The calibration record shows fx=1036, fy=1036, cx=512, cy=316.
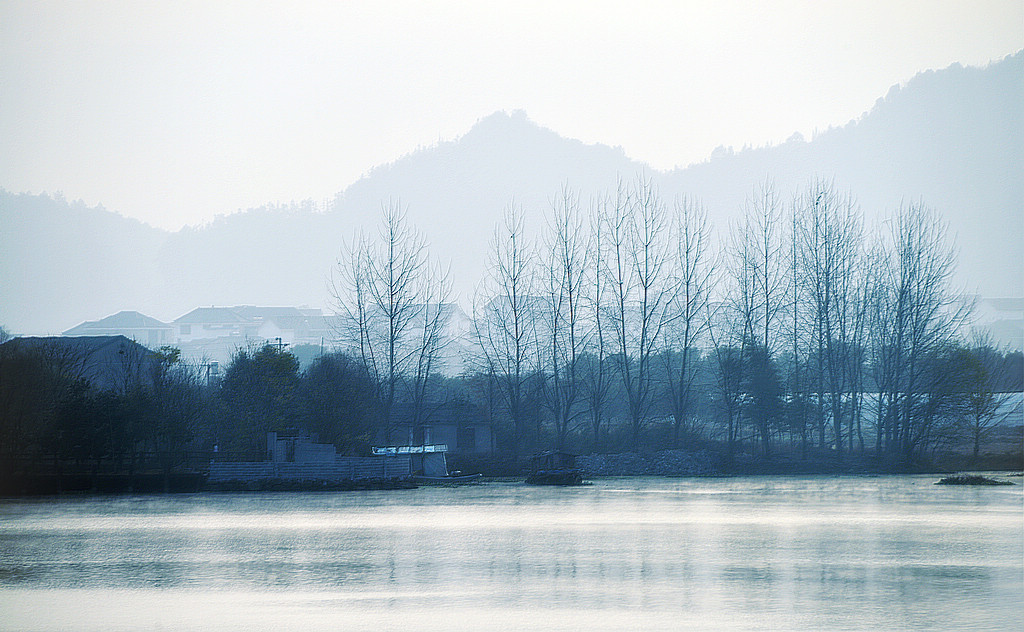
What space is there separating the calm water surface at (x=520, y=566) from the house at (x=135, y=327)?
11295 centimetres

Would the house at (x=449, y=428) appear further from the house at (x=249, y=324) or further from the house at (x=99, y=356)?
the house at (x=249, y=324)

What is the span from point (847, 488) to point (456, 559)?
20.3m

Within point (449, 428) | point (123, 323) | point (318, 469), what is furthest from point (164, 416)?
point (123, 323)

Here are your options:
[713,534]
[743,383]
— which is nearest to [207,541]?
[713,534]

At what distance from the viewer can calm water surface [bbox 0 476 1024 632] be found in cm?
1097

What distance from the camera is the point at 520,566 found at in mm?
14453

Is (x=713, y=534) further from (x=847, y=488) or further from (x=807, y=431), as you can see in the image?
(x=807, y=431)

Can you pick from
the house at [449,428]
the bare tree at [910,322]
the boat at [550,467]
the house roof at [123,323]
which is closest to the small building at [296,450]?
the boat at [550,467]

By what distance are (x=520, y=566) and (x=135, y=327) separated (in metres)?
136

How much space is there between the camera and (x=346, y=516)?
23.2 metres

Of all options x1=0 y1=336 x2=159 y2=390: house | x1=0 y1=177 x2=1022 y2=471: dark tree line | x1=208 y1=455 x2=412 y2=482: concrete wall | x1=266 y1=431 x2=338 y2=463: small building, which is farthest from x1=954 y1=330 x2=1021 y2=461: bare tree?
x1=0 y1=336 x2=159 y2=390: house

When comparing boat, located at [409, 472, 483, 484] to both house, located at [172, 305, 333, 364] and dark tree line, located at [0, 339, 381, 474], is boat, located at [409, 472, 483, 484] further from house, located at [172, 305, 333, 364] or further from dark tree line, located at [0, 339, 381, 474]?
house, located at [172, 305, 333, 364]

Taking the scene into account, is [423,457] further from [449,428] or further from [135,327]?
[135,327]

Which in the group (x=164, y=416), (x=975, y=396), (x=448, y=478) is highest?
(x=975, y=396)
